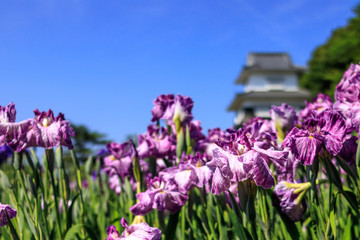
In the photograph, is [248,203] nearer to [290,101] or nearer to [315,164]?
[315,164]

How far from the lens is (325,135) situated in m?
1.37

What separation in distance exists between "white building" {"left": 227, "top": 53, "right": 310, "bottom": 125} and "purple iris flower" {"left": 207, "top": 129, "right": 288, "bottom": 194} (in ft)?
127

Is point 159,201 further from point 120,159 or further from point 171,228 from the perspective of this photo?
point 120,159

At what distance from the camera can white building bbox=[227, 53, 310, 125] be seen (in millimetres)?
40688

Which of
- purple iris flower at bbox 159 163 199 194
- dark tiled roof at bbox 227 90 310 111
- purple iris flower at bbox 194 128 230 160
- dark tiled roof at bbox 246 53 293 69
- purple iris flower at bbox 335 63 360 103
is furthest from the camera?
dark tiled roof at bbox 246 53 293 69

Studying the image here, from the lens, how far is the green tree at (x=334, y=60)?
820 inches

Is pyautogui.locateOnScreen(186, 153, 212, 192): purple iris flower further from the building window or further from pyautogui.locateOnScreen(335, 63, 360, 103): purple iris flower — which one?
the building window

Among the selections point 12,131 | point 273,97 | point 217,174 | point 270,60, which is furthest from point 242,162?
point 270,60

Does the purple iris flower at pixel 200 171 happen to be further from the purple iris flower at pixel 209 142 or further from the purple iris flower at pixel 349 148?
the purple iris flower at pixel 349 148

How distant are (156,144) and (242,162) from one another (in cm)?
97

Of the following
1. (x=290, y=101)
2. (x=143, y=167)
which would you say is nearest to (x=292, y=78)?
(x=290, y=101)

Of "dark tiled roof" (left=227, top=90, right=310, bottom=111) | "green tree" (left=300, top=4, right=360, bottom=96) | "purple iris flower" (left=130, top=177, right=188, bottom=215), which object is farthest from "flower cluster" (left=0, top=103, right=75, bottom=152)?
"dark tiled roof" (left=227, top=90, right=310, bottom=111)

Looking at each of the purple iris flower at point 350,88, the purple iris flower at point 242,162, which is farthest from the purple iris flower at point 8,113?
the purple iris flower at point 350,88

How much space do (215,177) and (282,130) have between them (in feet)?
2.72
